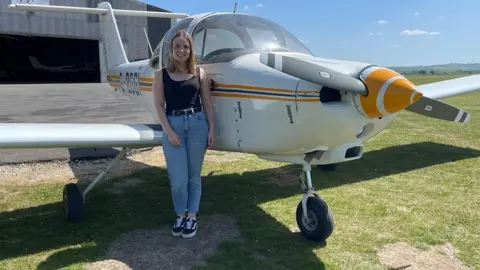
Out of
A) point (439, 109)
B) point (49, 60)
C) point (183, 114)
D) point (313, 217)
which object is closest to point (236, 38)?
point (183, 114)

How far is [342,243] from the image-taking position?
14.2ft

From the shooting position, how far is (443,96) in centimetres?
854

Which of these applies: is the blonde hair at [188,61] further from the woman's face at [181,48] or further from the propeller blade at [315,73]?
the propeller blade at [315,73]

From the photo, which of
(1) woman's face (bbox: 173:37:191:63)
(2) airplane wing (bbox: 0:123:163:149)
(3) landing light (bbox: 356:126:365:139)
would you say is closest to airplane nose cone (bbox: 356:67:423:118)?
(3) landing light (bbox: 356:126:365:139)

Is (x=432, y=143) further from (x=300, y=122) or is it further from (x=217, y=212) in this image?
(x=300, y=122)

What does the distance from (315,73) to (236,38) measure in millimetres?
1465

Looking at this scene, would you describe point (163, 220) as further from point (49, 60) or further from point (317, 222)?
point (49, 60)

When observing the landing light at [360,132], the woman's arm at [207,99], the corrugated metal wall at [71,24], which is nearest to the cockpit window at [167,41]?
the woman's arm at [207,99]

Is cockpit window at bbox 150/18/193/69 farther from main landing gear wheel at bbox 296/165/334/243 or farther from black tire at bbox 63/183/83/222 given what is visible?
main landing gear wheel at bbox 296/165/334/243

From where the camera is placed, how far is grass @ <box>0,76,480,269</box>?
4.04m

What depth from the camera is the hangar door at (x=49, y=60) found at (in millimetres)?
45000

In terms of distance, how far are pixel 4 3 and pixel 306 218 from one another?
3680 centimetres

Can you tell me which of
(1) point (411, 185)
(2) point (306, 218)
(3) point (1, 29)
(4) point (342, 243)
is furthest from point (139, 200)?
(3) point (1, 29)

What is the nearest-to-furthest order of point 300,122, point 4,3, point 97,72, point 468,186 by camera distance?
1. point 300,122
2. point 468,186
3. point 4,3
4. point 97,72
